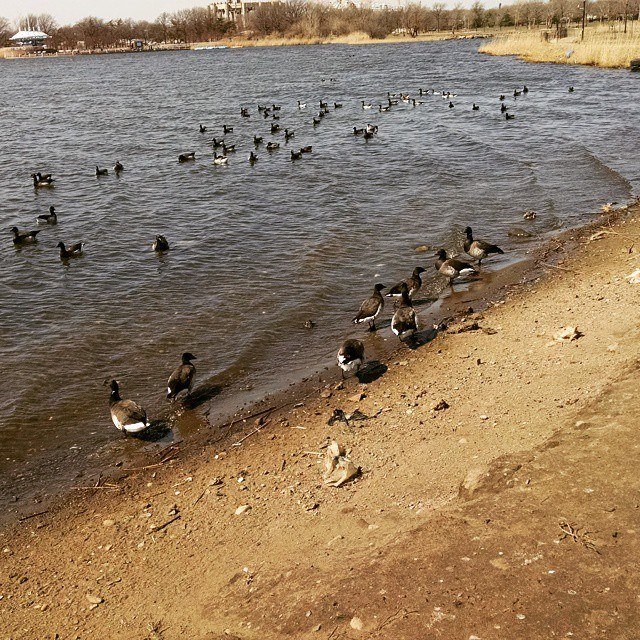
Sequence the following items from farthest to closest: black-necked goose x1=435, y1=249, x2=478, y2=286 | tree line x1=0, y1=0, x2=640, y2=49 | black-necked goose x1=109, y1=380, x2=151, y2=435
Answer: tree line x1=0, y1=0, x2=640, y2=49
black-necked goose x1=435, y1=249, x2=478, y2=286
black-necked goose x1=109, y1=380, x2=151, y2=435

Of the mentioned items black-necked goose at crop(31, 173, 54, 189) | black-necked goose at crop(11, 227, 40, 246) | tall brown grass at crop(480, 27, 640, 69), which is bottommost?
black-necked goose at crop(11, 227, 40, 246)

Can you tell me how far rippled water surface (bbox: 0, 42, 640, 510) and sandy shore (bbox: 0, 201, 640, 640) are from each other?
1.97 meters

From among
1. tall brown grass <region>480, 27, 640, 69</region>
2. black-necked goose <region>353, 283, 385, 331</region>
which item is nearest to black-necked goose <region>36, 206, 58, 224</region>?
black-necked goose <region>353, 283, 385, 331</region>

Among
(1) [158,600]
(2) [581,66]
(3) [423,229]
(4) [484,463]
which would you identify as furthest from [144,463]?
(2) [581,66]

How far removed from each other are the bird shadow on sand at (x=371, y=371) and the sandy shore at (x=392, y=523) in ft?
0.76

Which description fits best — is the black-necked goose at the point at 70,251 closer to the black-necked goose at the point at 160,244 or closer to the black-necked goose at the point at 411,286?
the black-necked goose at the point at 160,244

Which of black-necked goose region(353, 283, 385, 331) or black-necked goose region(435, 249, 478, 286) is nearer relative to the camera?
black-necked goose region(353, 283, 385, 331)

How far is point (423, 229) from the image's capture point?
2003 cm

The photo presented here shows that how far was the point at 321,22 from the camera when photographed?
151125 millimetres

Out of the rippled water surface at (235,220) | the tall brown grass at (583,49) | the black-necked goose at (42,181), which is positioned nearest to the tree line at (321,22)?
the tall brown grass at (583,49)

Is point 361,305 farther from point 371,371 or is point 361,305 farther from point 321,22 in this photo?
point 321,22

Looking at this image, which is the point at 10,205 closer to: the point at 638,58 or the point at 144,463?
the point at 144,463

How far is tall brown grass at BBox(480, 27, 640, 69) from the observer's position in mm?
58375

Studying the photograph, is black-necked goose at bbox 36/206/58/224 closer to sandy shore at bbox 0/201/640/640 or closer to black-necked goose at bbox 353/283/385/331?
black-necked goose at bbox 353/283/385/331
